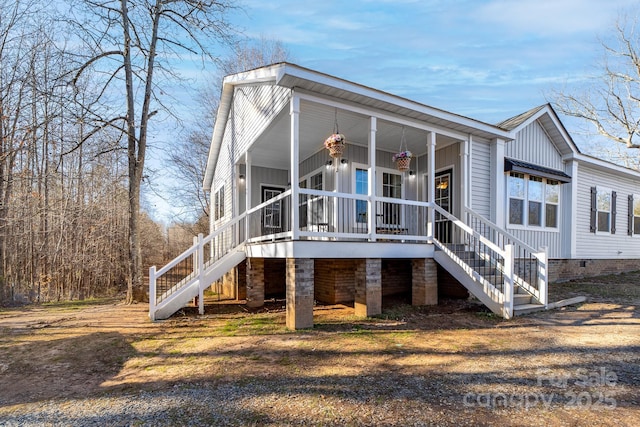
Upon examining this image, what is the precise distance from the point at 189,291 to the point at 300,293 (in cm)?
292

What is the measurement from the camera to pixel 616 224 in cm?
1166

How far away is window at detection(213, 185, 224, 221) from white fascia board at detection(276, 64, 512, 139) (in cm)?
804

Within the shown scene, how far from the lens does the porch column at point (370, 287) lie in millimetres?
6281

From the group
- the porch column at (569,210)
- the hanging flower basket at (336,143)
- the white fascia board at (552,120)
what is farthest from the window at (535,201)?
the hanging flower basket at (336,143)

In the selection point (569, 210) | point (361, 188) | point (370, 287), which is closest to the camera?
point (370, 287)

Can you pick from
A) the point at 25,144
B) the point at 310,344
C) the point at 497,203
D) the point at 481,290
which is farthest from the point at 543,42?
the point at 25,144

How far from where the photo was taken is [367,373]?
3695 mm

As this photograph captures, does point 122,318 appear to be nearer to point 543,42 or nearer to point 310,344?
point 310,344

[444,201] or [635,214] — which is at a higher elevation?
[444,201]

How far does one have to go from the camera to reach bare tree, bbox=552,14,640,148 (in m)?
17.7

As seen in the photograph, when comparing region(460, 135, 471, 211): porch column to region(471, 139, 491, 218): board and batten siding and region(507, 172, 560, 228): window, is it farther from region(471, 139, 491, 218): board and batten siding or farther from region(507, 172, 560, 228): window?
region(507, 172, 560, 228): window

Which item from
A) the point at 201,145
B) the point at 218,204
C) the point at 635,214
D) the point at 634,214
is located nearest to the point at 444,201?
the point at 218,204

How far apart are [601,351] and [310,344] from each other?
378 centimetres

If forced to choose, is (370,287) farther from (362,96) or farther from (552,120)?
(552,120)
